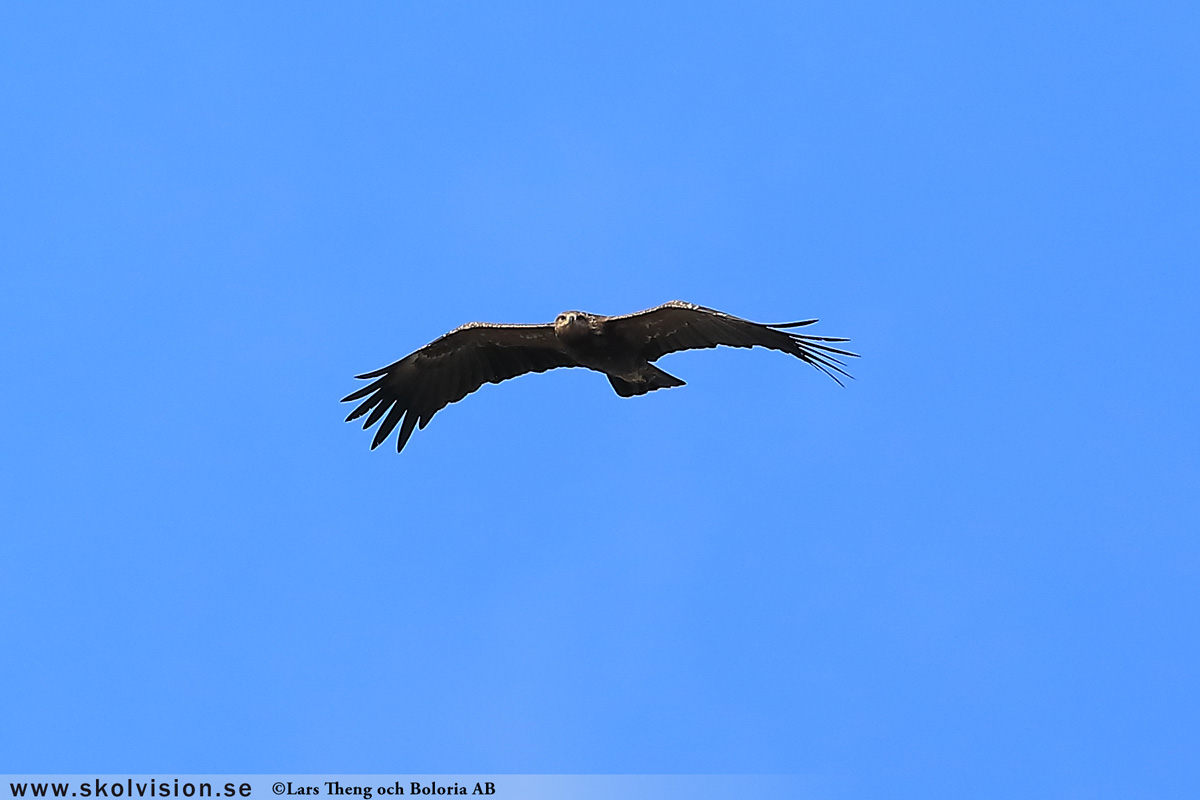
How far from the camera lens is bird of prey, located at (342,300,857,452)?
1688 cm

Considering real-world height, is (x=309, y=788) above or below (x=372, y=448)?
below

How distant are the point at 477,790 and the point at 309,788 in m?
1.88

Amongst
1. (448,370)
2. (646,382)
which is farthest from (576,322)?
(448,370)

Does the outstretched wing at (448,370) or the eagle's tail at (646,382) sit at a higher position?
the outstretched wing at (448,370)

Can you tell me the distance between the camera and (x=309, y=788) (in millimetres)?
13578

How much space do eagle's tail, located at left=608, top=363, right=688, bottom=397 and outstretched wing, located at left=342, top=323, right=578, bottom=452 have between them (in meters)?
0.89

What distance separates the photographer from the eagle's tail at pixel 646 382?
18172 mm

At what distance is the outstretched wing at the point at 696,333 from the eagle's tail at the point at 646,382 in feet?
0.98

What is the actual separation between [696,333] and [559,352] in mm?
2486

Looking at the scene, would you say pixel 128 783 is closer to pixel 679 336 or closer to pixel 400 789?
pixel 400 789

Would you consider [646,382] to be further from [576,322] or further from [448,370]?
[448,370]

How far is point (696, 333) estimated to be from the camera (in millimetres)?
17391

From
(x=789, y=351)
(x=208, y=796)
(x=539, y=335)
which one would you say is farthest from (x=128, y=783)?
(x=789, y=351)

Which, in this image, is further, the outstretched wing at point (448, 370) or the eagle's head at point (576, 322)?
the outstretched wing at point (448, 370)
